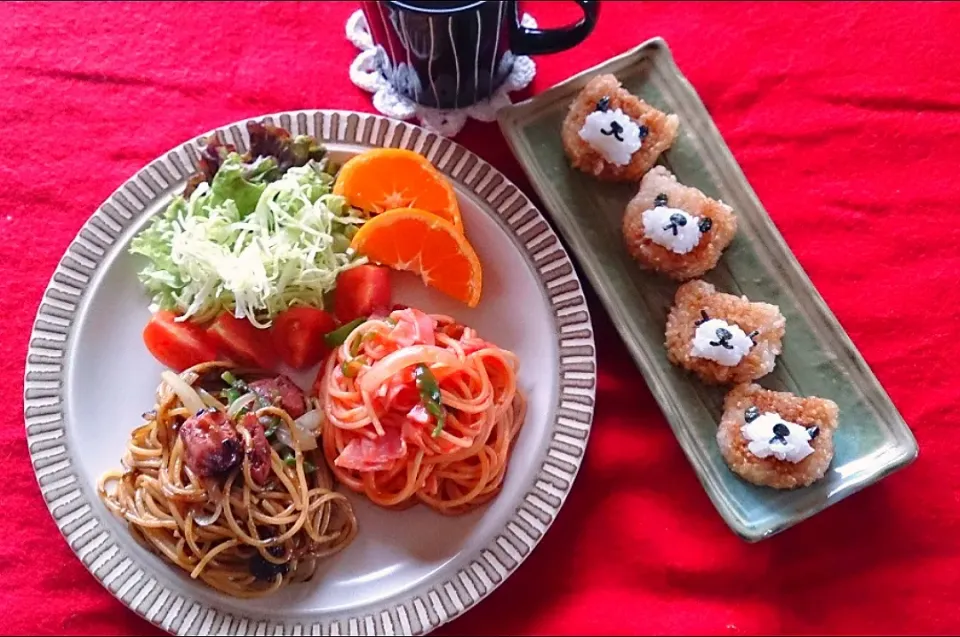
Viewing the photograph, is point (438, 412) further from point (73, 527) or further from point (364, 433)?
point (73, 527)

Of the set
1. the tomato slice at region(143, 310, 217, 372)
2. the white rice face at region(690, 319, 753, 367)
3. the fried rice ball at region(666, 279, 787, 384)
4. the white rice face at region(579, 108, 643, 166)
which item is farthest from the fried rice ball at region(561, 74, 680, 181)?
the tomato slice at region(143, 310, 217, 372)

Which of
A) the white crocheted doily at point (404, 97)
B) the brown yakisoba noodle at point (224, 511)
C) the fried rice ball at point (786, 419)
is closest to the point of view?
the brown yakisoba noodle at point (224, 511)

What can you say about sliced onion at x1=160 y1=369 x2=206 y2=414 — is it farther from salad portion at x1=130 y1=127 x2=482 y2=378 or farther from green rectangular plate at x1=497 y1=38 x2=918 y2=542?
green rectangular plate at x1=497 y1=38 x2=918 y2=542

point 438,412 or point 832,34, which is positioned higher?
point 832,34

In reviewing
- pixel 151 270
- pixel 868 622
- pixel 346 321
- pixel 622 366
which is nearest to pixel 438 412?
pixel 346 321

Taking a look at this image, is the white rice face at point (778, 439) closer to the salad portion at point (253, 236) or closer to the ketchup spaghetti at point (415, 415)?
the ketchup spaghetti at point (415, 415)

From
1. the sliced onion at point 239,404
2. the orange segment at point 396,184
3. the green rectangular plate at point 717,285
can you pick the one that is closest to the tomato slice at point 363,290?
the orange segment at point 396,184

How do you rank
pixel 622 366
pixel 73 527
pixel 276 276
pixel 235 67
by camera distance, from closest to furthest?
pixel 73 527
pixel 276 276
pixel 622 366
pixel 235 67
